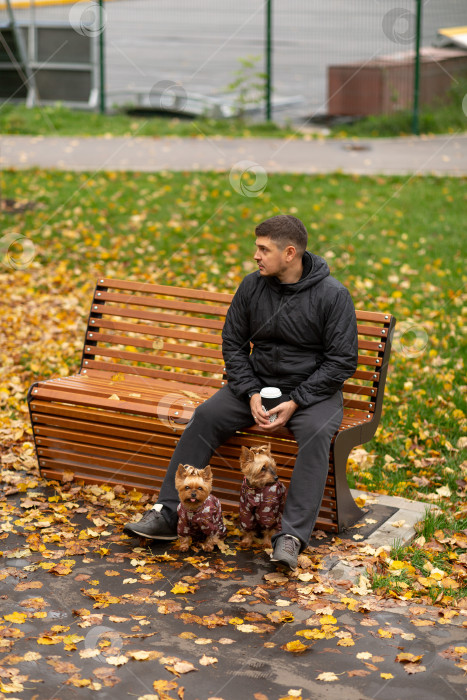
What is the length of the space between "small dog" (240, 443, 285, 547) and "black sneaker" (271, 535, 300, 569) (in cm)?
20

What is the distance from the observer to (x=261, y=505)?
467cm

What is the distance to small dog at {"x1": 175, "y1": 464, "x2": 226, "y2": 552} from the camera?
4555 millimetres

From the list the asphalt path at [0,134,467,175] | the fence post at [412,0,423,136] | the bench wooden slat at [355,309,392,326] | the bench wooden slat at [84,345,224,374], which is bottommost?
the bench wooden slat at [84,345,224,374]

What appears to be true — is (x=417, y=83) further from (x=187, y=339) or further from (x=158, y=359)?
(x=187, y=339)

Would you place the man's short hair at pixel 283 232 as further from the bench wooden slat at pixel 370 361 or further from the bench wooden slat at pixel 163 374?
the bench wooden slat at pixel 163 374

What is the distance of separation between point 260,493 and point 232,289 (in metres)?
4.72

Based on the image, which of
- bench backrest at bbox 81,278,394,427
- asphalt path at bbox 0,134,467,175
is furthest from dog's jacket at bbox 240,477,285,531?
asphalt path at bbox 0,134,467,175

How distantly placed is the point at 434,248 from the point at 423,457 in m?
4.50

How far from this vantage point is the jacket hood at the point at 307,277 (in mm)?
4906

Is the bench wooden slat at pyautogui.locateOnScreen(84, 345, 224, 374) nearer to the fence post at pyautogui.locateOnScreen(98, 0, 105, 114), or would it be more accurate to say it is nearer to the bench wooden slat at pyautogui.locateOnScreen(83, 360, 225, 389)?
the bench wooden slat at pyautogui.locateOnScreen(83, 360, 225, 389)

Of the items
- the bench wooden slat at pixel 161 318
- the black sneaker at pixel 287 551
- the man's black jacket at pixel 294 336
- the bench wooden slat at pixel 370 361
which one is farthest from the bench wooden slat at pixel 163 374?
the black sneaker at pixel 287 551

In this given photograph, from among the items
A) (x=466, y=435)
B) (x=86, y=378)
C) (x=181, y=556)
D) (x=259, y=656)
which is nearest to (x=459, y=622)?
(x=259, y=656)

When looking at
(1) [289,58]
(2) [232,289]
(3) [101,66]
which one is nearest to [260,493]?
(2) [232,289]

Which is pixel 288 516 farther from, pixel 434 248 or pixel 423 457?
pixel 434 248
